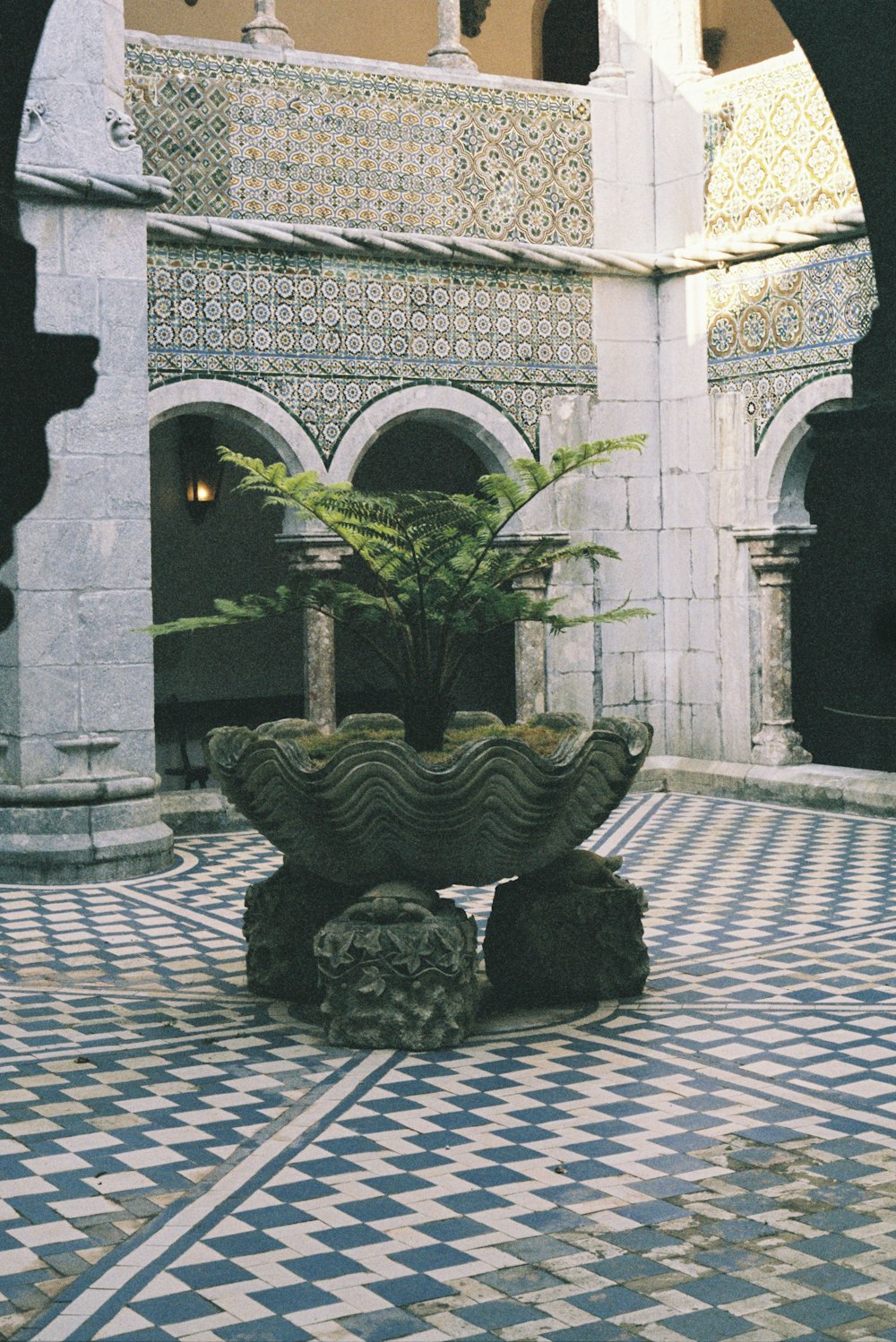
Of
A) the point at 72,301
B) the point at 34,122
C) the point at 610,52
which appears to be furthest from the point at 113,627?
the point at 610,52

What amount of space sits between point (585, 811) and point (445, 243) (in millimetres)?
5726

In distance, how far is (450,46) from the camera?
11.3 m

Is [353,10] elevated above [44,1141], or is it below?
above

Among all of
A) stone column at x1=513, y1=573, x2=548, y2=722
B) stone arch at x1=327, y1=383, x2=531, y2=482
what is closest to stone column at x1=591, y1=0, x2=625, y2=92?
stone arch at x1=327, y1=383, x2=531, y2=482

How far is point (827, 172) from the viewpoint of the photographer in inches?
416

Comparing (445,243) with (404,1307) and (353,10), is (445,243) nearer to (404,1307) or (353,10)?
(353,10)

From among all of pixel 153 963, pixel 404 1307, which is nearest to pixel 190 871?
pixel 153 963

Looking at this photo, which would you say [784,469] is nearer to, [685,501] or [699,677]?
[685,501]

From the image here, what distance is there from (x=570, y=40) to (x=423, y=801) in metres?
10.4

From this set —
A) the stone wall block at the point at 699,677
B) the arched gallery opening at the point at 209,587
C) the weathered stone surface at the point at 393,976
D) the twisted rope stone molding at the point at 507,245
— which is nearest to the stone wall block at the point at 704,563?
the stone wall block at the point at 699,677

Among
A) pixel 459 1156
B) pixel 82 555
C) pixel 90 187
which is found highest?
pixel 90 187

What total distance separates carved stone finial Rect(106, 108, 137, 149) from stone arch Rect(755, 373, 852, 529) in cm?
433

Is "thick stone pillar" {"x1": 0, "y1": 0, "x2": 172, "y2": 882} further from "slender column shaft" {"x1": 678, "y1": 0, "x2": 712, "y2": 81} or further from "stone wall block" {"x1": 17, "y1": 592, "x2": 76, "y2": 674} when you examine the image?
"slender column shaft" {"x1": 678, "y1": 0, "x2": 712, "y2": 81}

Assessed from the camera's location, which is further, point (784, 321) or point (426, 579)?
point (784, 321)
